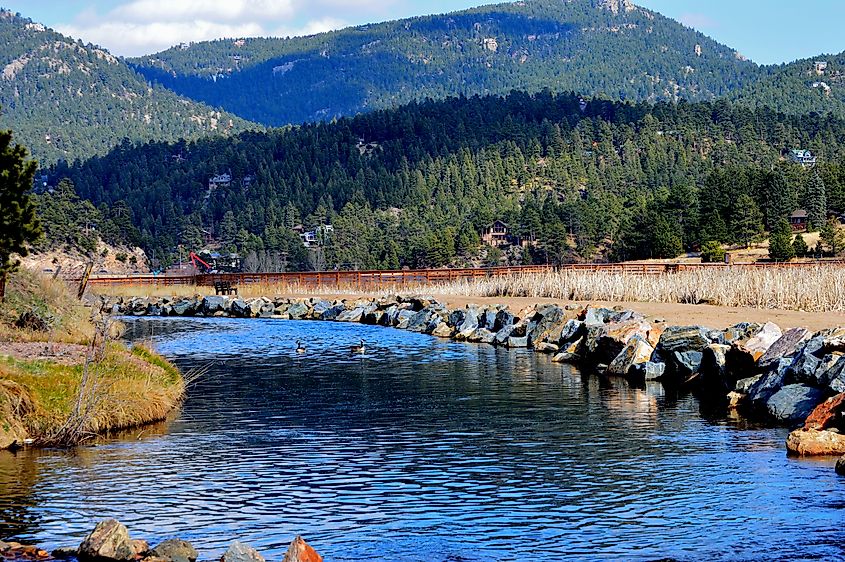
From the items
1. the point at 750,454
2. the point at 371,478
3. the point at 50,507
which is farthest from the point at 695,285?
the point at 50,507

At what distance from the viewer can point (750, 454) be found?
20078 millimetres

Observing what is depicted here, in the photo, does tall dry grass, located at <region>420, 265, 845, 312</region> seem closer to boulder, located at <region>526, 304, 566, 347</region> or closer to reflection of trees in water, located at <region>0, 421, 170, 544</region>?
boulder, located at <region>526, 304, 566, 347</region>

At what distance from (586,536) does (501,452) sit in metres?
6.13

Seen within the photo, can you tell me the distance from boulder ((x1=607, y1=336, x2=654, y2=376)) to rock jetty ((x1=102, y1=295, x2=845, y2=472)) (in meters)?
0.04

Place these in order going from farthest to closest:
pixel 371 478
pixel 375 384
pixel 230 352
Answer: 1. pixel 230 352
2. pixel 375 384
3. pixel 371 478

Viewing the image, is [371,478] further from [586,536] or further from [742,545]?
[742,545]

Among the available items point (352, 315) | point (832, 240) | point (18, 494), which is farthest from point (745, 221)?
point (18, 494)

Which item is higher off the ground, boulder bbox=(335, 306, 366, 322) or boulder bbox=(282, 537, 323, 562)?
boulder bbox=(335, 306, 366, 322)

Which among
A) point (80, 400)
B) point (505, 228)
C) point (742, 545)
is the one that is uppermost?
point (505, 228)

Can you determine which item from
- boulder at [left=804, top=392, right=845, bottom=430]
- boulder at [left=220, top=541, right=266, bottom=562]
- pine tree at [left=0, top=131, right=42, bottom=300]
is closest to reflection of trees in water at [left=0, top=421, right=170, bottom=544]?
boulder at [left=220, top=541, right=266, bottom=562]

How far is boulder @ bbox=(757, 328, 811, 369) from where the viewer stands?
26.9m

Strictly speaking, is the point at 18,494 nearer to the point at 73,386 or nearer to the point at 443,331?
the point at 73,386

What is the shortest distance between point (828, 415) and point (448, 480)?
8.16 m

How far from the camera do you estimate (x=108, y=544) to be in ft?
44.3
